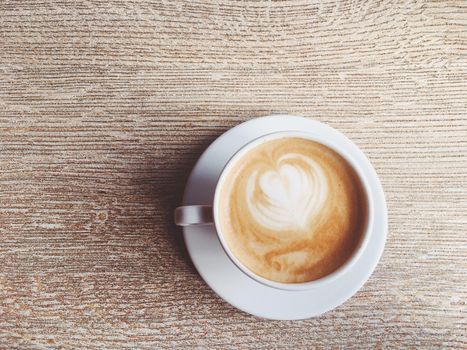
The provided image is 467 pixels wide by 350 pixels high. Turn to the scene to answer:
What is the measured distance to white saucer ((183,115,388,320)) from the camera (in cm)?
80

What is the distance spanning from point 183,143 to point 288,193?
25 cm

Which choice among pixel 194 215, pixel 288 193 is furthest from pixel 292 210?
pixel 194 215

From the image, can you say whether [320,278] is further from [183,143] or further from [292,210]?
[183,143]

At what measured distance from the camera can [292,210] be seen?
2.36 ft

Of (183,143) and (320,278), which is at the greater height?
(183,143)

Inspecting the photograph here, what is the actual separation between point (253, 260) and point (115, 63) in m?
0.45

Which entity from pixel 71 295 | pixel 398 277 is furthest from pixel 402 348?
pixel 71 295

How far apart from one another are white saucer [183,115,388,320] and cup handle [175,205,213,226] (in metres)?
0.08

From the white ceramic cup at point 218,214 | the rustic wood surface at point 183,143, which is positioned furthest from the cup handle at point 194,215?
the rustic wood surface at point 183,143

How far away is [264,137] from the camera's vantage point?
27.8 inches

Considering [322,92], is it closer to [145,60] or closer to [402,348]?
[145,60]

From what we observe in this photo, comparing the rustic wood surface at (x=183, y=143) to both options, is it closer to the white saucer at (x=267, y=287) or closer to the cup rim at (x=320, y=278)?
the white saucer at (x=267, y=287)

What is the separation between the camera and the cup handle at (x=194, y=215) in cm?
71

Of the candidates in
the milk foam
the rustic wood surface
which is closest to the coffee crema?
the milk foam
